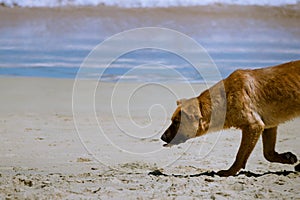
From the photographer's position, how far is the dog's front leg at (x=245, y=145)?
721cm

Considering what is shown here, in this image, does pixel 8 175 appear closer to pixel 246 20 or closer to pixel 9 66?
pixel 9 66

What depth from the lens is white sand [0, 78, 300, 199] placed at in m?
6.42

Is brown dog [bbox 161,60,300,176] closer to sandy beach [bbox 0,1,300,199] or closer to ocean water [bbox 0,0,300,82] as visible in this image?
sandy beach [bbox 0,1,300,199]

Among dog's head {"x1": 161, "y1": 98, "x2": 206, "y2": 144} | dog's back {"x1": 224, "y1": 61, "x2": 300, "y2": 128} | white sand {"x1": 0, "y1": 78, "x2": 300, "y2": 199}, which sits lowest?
white sand {"x1": 0, "y1": 78, "x2": 300, "y2": 199}

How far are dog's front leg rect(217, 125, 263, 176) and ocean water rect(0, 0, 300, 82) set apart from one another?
677cm

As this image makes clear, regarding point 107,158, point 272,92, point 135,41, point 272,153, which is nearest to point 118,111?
point 107,158

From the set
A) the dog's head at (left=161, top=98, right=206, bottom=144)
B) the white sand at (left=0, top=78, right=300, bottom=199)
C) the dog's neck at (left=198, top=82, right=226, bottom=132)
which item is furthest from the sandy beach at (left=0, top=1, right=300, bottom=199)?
the dog's neck at (left=198, top=82, right=226, bottom=132)

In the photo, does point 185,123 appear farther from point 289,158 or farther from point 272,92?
point 289,158

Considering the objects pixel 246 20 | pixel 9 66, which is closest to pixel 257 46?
pixel 246 20

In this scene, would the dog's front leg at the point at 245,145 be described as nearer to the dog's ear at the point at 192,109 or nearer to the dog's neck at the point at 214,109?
the dog's neck at the point at 214,109

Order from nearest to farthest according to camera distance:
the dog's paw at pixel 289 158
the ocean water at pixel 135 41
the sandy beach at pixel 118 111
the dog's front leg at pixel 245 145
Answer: the sandy beach at pixel 118 111 < the dog's front leg at pixel 245 145 < the dog's paw at pixel 289 158 < the ocean water at pixel 135 41

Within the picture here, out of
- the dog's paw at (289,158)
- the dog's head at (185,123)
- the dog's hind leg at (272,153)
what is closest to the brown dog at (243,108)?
the dog's head at (185,123)

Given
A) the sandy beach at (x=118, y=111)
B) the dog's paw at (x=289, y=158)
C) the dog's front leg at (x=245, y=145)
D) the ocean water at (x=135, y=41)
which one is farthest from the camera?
the ocean water at (x=135, y=41)

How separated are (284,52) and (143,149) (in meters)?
8.05
